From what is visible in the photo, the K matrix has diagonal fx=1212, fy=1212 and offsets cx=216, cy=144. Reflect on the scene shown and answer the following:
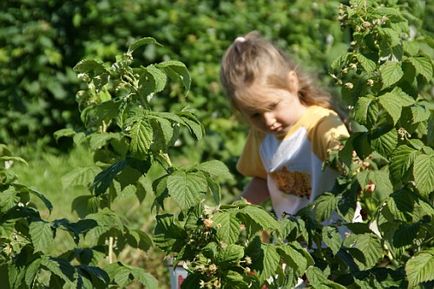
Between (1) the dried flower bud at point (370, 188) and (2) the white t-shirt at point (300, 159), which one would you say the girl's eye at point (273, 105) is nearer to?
(2) the white t-shirt at point (300, 159)

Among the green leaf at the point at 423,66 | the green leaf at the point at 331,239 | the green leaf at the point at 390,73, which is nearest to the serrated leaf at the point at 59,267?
the green leaf at the point at 331,239

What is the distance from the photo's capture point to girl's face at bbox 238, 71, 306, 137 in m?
4.16

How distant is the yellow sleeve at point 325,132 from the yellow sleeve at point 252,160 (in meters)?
0.41

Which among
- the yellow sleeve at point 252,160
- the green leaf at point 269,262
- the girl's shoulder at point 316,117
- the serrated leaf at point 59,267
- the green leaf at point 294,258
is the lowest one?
the yellow sleeve at point 252,160

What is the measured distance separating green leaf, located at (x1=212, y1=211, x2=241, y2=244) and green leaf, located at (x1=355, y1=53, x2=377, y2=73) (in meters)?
0.56

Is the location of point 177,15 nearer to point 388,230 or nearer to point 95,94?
point 95,94

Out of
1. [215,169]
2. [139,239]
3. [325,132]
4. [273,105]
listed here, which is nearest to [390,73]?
[215,169]

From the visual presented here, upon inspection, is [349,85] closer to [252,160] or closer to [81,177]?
[81,177]

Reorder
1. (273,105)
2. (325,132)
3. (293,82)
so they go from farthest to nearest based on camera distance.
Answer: (293,82), (273,105), (325,132)

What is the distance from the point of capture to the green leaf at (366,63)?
300cm

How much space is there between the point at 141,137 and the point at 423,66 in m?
0.82

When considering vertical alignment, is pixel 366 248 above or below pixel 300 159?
above

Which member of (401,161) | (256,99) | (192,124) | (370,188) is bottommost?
(256,99)

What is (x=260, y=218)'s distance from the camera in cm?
272
